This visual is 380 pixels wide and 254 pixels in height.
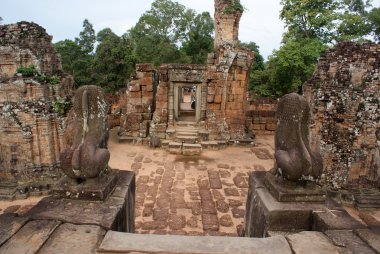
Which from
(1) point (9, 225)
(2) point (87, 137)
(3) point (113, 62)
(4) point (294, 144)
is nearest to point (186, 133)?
(2) point (87, 137)

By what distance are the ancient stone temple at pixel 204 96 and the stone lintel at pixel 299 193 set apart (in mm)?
7266

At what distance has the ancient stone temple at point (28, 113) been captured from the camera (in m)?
7.35

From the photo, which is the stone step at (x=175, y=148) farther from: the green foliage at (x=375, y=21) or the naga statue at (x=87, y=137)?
the green foliage at (x=375, y=21)

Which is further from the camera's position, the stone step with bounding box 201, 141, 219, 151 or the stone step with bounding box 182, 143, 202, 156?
the stone step with bounding box 201, 141, 219, 151

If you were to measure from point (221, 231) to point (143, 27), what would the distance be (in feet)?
99.1

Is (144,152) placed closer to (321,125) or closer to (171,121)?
(171,121)

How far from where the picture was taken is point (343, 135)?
6836mm

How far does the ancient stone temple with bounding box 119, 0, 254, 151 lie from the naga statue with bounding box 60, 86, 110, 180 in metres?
6.91

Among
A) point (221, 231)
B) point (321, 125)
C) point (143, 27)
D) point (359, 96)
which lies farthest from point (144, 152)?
point (143, 27)

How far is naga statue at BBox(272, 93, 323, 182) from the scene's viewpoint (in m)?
3.26

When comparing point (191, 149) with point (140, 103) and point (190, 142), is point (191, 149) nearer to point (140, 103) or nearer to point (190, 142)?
point (190, 142)

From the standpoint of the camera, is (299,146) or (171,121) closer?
(299,146)

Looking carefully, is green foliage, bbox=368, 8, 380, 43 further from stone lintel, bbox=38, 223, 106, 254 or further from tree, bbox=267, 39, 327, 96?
stone lintel, bbox=38, 223, 106, 254

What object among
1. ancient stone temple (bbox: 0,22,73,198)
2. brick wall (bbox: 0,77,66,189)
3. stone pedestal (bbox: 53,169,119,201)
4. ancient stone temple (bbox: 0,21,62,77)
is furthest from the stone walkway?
ancient stone temple (bbox: 0,21,62,77)
